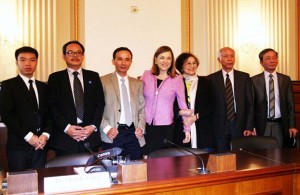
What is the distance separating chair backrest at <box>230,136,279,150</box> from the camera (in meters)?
2.96

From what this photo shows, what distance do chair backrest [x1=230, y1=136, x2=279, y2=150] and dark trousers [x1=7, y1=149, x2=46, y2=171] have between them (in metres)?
1.61

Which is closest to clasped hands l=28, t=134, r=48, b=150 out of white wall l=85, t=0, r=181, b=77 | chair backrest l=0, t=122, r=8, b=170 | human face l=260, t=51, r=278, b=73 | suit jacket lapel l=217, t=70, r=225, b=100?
chair backrest l=0, t=122, r=8, b=170

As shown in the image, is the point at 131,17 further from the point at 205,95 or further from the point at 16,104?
the point at 16,104

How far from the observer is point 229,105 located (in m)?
3.78

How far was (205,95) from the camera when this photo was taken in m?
3.62

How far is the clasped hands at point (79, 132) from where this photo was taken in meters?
3.06

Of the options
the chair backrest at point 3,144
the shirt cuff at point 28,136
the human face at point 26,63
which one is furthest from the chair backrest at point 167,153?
the chair backrest at point 3,144

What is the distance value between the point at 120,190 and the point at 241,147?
1583 millimetres

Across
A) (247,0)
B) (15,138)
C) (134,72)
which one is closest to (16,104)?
(15,138)

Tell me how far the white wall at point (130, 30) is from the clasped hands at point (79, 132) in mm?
2033

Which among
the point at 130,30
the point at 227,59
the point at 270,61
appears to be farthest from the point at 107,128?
the point at 130,30

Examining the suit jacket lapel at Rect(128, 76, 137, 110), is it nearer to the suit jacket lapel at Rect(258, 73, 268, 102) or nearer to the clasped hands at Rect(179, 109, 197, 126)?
the clasped hands at Rect(179, 109, 197, 126)

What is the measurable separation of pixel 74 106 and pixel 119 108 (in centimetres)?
38

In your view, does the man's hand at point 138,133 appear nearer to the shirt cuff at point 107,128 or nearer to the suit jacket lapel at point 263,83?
the shirt cuff at point 107,128
